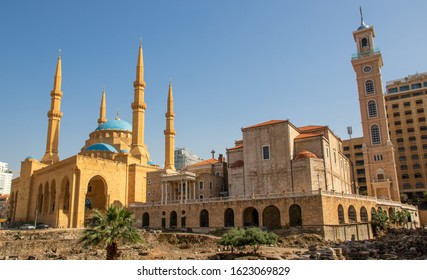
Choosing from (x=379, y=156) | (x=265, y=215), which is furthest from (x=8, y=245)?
(x=379, y=156)

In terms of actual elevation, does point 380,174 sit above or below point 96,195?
above

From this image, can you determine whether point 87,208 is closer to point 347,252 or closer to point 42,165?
point 42,165

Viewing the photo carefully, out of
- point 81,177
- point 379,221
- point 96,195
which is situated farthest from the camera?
point 96,195

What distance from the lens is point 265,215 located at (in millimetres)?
36969

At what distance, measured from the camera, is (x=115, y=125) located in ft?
206

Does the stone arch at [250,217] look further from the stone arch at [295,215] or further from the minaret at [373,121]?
the minaret at [373,121]

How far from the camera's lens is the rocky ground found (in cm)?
2344

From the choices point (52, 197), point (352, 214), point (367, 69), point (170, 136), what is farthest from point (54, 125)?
point (367, 69)

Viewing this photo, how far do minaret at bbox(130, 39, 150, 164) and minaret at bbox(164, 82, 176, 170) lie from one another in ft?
11.4

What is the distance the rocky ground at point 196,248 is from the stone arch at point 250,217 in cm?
306

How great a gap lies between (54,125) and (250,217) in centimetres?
3400

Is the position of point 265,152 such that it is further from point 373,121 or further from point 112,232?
point 112,232

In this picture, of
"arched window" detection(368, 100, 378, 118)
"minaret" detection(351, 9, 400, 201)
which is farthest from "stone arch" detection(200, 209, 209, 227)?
"arched window" detection(368, 100, 378, 118)

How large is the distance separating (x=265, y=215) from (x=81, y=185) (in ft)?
72.0
